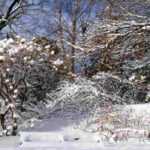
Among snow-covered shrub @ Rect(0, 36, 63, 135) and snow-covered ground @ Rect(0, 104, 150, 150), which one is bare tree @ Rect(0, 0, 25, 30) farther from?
snow-covered ground @ Rect(0, 104, 150, 150)

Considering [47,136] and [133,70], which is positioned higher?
[133,70]

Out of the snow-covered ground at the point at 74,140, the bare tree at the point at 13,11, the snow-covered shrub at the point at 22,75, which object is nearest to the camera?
the snow-covered ground at the point at 74,140

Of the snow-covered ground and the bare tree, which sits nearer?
the snow-covered ground

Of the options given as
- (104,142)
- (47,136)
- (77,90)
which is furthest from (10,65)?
(104,142)

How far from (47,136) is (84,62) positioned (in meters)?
5.71

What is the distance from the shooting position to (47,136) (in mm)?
Result: 8320

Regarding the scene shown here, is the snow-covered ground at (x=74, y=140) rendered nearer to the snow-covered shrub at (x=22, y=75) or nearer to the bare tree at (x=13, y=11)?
the snow-covered shrub at (x=22, y=75)

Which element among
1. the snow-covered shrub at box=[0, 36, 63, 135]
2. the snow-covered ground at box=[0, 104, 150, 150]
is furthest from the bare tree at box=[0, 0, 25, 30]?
the snow-covered ground at box=[0, 104, 150, 150]

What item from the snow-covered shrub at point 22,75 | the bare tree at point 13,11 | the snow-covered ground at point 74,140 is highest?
the bare tree at point 13,11

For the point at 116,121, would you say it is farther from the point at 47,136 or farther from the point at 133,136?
the point at 47,136

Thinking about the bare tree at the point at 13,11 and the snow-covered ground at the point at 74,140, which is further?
the bare tree at the point at 13,11

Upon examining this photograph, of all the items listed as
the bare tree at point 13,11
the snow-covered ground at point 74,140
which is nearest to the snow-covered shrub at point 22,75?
the snow-covered ground at point 74,140

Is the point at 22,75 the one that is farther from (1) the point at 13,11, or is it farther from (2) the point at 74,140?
(1) the point at 13,11

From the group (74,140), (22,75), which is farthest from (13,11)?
(74,140)
